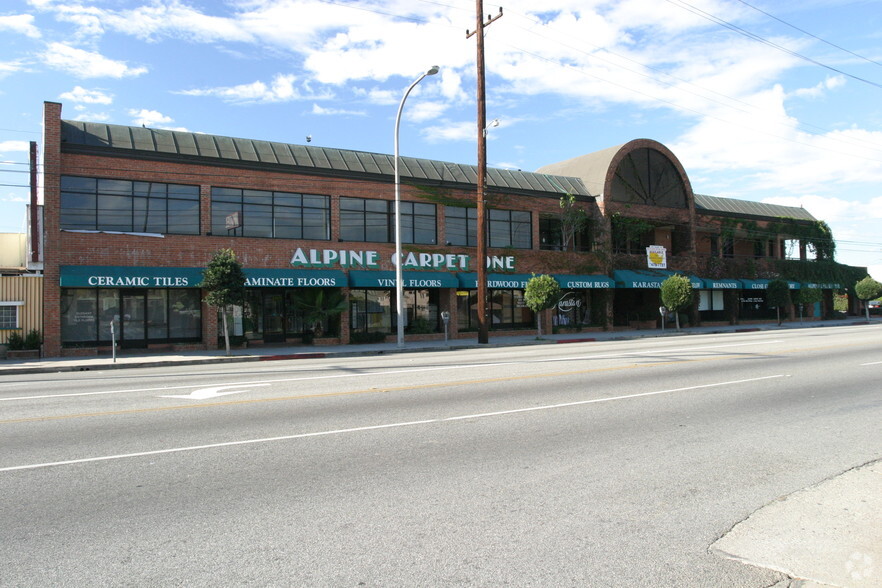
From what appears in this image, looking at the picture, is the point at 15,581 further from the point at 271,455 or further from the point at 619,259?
the point at 619,259

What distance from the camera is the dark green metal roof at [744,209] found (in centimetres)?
4027

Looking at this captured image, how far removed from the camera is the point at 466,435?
7.20 metres

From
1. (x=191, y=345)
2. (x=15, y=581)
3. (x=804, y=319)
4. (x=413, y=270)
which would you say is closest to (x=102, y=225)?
(x=191, y=345)

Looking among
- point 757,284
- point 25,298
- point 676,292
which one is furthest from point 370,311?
point 757,284

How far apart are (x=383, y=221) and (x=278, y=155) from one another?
16.8ft

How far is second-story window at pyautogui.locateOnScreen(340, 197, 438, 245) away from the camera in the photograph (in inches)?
1008

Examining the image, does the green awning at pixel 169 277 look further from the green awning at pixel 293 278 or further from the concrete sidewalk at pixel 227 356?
the concrete sidewalk at pixel 227 356

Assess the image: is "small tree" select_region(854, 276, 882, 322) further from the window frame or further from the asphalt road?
the window frame

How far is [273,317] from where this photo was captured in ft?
79.1

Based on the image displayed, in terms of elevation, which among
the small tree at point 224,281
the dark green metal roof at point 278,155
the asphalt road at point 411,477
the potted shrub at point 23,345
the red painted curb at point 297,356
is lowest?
the asphalt road at point 411,477

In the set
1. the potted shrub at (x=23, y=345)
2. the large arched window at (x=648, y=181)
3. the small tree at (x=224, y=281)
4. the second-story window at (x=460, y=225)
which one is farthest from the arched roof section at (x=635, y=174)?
the potted shrub at (x=23, y=345)

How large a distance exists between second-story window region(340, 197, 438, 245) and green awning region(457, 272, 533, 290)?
7.49ft

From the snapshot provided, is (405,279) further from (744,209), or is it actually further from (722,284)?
(744,209)

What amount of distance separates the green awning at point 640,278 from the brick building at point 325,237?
0.14 meters
